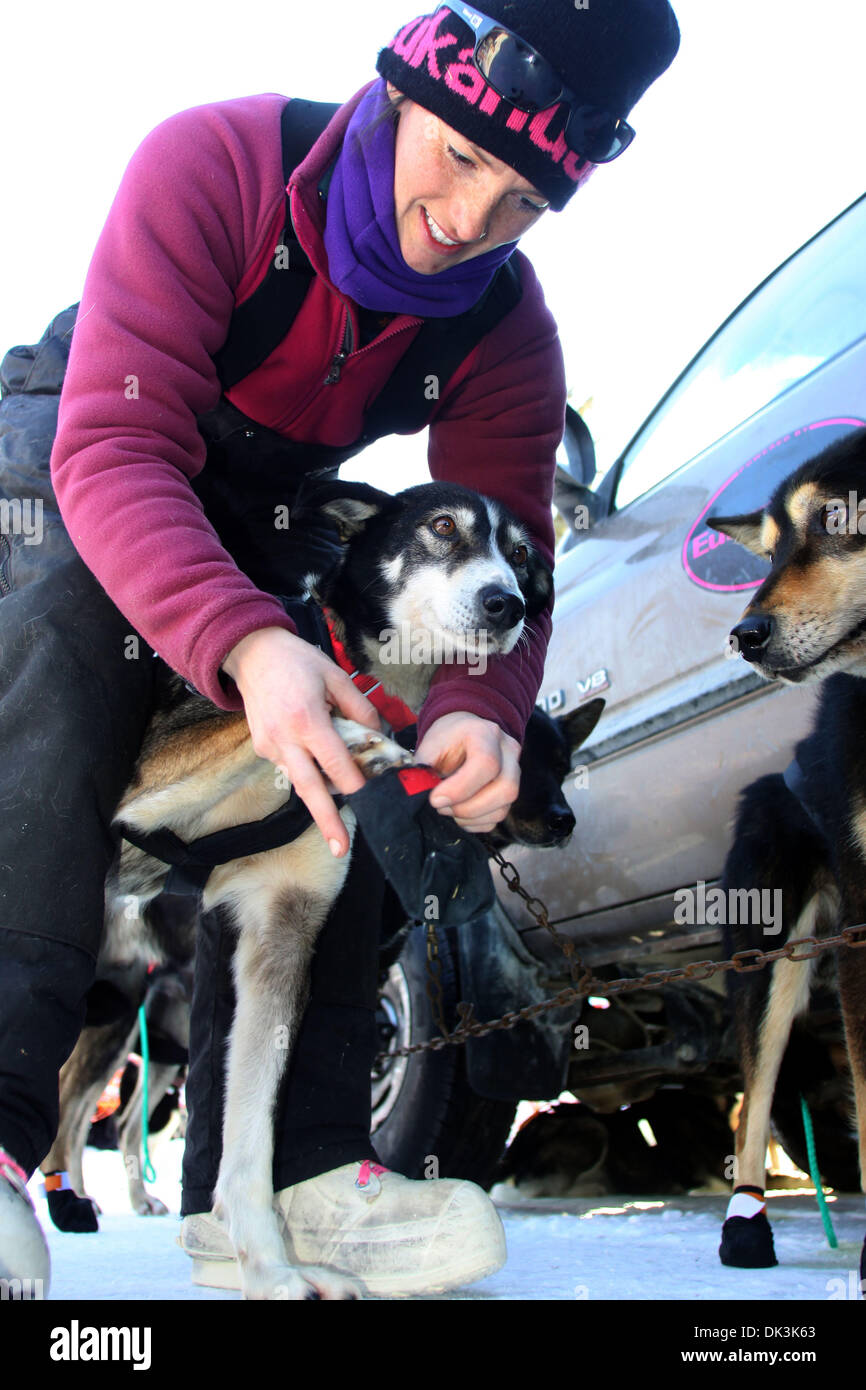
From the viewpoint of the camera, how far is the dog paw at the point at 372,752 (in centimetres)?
145

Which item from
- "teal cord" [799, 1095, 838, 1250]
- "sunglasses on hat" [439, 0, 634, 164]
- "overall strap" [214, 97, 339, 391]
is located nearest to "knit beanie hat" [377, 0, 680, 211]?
"sunglasses on hat" [439, 0, 634, 164]

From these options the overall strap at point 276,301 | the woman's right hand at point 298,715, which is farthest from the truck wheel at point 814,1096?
the overall strap at point 276,301

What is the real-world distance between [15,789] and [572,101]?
1.27 meters

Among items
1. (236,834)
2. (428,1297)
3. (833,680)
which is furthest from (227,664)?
(833,680)

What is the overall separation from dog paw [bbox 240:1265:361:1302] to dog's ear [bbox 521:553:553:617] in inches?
59.4

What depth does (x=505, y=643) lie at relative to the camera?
233 centimetres

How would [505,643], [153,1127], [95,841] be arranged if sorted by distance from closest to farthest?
[95,841]
[505,643]
[153,1127]

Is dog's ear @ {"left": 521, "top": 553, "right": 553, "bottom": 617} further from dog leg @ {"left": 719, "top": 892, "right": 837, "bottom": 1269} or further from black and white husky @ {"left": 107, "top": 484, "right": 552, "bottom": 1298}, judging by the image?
dog leg @ {"left": 719, "top": 892, "right": 837, "bottom": 1269}

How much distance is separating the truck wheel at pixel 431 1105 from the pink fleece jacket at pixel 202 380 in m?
1.35

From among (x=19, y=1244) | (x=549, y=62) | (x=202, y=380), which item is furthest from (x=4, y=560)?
(x=549, y=62)

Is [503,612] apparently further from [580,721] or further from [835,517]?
[580,721]

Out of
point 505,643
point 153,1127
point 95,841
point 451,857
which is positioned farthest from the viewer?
point 153,1127

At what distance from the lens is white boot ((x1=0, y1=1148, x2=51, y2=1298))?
1.19 metres

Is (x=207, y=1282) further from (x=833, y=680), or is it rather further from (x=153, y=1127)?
(x=153, y=1127)
